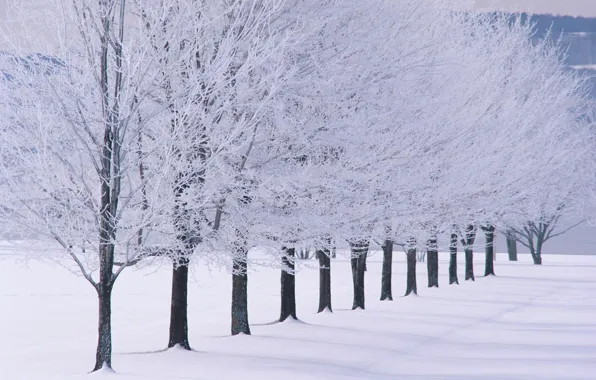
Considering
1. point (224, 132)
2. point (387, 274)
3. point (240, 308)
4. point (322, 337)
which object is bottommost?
point (322, 337)

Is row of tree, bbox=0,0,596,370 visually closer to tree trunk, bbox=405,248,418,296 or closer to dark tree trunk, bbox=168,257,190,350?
dark tree trunk, bbox=168,257,190,350

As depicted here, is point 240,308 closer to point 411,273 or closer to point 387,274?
point 387,274

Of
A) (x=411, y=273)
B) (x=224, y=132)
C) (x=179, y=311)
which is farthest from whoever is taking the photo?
(x=411, y=273)

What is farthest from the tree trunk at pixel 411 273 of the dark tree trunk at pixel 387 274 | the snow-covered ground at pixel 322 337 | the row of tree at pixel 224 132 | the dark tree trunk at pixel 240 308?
the dark tree trunk at pixel 240 308

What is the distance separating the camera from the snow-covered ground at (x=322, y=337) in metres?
13.3

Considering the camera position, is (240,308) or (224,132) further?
(240,308)

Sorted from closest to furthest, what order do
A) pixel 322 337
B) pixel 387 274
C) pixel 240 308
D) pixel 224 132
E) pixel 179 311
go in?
pixel 224 132
pixel 179 311
pixel 322 337
pixel 240 308
pixel 387 274

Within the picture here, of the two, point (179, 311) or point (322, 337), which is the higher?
point (179, 311)

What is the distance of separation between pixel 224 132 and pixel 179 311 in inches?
118

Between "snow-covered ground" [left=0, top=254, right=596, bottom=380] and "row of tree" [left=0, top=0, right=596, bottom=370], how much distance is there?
3.75 feet

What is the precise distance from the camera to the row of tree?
41.4 feet

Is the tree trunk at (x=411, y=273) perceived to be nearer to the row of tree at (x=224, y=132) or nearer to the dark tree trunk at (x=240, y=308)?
the row of tree at (x=224, y=132)

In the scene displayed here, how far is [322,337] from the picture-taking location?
17312mm

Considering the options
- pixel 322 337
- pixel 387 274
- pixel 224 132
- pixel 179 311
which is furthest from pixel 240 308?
pixel 387 274
